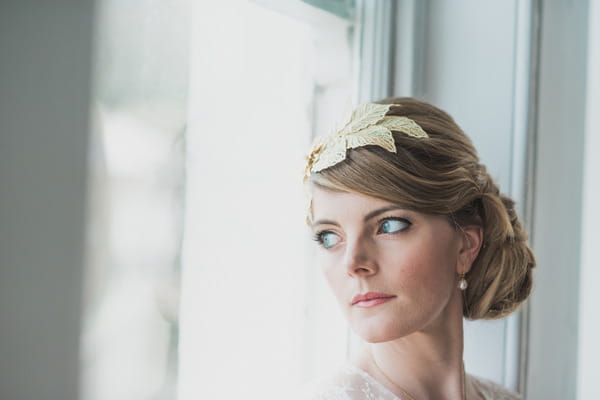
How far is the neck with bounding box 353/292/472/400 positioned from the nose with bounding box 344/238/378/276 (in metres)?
0.23

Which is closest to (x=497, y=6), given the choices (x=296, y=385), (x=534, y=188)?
(x=534, y=188)

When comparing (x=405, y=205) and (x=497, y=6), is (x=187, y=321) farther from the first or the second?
(x=497, y=6)

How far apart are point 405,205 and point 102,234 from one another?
61 cm

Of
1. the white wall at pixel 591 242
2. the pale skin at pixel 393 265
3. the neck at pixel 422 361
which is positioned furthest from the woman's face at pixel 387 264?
the white wall at pixel 591 242

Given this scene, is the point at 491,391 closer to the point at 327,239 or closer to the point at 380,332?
the point at 380,332

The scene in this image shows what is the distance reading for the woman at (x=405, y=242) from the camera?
42.1 inches

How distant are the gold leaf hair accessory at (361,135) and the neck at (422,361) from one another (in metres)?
0.42

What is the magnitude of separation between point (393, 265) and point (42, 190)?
677mm

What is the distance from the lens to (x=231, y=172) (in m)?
1.35

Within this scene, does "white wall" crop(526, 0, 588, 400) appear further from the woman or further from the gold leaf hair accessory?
the gold leaf hair accessory

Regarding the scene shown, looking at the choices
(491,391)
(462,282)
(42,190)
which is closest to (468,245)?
(462,282)

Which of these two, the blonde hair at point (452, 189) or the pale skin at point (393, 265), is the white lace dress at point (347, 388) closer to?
the pale skin at point (393, 265)

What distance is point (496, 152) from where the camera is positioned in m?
1.62

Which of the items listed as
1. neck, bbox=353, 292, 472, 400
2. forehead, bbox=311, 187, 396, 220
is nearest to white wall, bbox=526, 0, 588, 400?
neck, bbox=353, 292, 472, 400
